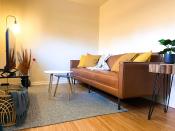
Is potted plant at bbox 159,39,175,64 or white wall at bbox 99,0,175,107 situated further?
white wall at bbox 99,0,175,107

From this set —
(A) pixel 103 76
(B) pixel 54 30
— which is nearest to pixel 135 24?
(A) pixel 103 76

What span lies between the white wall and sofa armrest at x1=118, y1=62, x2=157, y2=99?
494 millimetres

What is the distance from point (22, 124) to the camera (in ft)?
5.58

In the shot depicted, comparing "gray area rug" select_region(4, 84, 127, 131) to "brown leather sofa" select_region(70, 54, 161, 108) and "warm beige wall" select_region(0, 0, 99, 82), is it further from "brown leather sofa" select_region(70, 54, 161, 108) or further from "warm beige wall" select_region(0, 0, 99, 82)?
"warm beige wall" select_region(0, 0, 99, 82)

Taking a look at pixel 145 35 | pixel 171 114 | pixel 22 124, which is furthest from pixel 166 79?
pixel 22 124

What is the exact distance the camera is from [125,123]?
1.79m

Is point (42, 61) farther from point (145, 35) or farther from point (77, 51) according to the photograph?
point (145, 35)

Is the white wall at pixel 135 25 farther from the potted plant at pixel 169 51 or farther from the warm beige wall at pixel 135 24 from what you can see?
the potted plant at pixel 169 51

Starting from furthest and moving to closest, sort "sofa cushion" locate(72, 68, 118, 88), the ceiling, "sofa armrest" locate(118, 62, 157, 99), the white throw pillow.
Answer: the ceiling → the white throw pillow → "sofa cushion" locate(72, 68, 118, 88) → "sofa armrest" locate(118, 62, 157, 99)

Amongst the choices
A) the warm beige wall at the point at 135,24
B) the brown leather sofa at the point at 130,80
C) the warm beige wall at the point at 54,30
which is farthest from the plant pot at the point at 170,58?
the warm beige wall at the point at 54,30

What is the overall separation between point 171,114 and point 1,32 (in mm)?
3739

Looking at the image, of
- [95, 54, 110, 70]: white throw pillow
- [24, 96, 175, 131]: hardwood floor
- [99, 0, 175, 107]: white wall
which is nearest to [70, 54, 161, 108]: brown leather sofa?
[24, 96, 175, 131]: hardwood floor

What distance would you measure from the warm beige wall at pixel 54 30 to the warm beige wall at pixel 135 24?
18.6 inches

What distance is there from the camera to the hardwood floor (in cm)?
165
